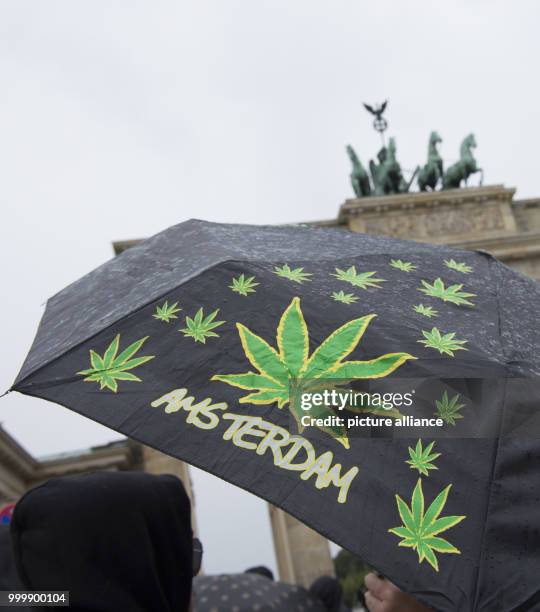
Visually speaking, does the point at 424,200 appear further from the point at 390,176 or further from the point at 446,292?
the point at 446,292

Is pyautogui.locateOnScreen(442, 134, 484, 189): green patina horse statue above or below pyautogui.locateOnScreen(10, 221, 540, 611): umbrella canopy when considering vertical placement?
above

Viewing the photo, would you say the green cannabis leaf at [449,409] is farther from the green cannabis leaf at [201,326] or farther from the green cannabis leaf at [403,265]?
the green cannabis leaf at [403,265]

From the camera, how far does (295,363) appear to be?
1.86 meters

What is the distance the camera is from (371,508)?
1.56 metres

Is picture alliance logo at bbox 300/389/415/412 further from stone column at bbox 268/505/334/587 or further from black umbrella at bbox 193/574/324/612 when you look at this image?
stone column at bbox 268/505/334/587

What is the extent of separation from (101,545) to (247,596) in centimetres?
324

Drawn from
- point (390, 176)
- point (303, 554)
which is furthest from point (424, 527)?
point (390, 176)

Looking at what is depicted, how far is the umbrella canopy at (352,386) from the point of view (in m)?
1.54

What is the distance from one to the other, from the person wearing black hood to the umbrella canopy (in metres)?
0.20

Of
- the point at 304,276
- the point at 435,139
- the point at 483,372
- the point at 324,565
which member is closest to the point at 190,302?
the point at 304,276

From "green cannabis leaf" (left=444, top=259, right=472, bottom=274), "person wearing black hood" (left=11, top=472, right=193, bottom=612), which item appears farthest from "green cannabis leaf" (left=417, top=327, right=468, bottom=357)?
"person wearing black hood" (left=11, top=472, right=193, bottom=612)

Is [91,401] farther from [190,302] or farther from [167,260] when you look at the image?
[167,260]

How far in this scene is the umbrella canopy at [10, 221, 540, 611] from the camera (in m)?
1.54

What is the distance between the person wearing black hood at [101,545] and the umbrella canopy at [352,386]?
0.20 meters
